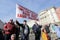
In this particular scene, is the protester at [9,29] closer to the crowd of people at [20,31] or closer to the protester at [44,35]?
the crowd of people at [20,31]

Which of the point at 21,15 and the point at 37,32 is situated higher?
the point at 21,15

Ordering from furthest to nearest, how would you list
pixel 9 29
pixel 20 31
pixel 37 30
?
pixel 37 30 → pixel 20 31 → pixel 9 29

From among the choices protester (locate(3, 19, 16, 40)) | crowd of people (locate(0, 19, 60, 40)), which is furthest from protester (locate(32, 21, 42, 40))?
protester (locate(3, 19, 16, 40))

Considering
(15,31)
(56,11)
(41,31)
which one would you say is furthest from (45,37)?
(56,11)

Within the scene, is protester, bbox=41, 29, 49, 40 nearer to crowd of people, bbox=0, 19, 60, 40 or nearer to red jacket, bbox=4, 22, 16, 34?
crowd of people, bbox=0, 19, 60, 40

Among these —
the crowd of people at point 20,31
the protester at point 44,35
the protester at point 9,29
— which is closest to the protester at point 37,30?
the crowd of people at point 20,31

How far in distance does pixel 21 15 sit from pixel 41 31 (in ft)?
7.26

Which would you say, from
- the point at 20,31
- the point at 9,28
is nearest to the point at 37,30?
the point at 20,31

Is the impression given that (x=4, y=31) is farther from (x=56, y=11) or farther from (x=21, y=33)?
(x=56, y=11)

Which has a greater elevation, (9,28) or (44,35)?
(9,28)

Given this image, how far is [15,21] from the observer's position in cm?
1169

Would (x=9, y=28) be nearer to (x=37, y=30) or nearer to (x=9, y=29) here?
(x=9, y=29)

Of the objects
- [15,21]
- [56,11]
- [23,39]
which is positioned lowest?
[23,39]

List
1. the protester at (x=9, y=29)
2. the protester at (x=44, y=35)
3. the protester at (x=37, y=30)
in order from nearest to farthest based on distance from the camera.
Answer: the protester at (x=9, y=29), the protester at (x=44, y=35), the protester at (x=37, y=30)
